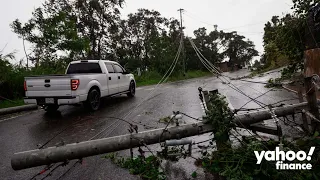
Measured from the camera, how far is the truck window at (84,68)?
8.84 meters

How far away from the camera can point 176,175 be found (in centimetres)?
306

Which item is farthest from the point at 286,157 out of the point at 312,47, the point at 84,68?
the point at 84,68

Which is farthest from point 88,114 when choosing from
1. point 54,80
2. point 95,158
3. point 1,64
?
point 1,64

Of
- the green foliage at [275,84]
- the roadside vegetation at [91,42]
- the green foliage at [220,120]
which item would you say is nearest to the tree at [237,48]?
the roadside vegetation at [91,42]

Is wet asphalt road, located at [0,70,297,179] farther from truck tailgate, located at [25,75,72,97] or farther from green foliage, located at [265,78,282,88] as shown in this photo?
green foliage, located at [265,78,282,88]

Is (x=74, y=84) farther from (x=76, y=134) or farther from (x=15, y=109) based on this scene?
(x=15, y=109)

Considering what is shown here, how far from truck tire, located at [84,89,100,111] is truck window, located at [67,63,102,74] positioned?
1071 millimetres

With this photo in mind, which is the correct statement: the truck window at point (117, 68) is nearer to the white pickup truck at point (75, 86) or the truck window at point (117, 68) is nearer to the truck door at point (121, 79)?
the truck door at point (121, 79)

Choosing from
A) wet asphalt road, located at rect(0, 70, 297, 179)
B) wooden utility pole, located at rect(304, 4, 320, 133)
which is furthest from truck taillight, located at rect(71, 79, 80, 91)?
wooden utility pole, located at rect(304, 4, 320, 133)

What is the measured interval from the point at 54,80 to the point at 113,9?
22.7m

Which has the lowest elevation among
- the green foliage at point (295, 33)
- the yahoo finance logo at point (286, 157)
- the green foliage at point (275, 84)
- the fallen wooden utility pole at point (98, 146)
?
the yahoo finance logo at point (286, 157)

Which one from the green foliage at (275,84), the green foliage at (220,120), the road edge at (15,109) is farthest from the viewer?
the road edge at (15,109)

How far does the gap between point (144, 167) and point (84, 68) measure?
6753 mm

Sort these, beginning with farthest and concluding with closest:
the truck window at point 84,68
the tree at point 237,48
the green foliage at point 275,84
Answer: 1. the tree at point 237,48
2. the truck window at point 84,68
3. the green foliage at point 275,84
